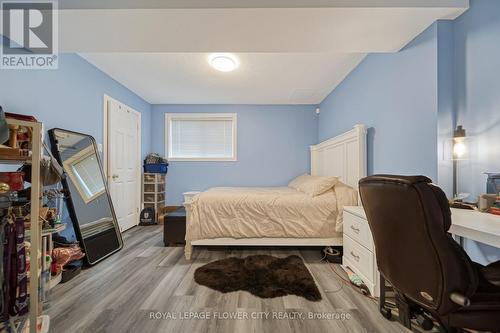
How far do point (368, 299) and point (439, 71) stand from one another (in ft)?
6.28

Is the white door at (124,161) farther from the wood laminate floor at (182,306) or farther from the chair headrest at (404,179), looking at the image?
the chair headrest at (404,179)

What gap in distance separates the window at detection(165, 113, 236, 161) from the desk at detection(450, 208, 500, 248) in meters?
3.69

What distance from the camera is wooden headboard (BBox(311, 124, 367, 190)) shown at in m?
2.41

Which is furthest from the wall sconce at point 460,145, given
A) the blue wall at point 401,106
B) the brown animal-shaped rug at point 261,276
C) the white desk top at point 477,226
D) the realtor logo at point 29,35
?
the realtor logo at point 29,35

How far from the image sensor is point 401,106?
1.90 metres

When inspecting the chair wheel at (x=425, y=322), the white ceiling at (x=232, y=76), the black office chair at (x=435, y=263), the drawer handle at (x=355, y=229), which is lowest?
the chair wheel at (x=425, y=322)

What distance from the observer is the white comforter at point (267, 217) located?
7.80 ft

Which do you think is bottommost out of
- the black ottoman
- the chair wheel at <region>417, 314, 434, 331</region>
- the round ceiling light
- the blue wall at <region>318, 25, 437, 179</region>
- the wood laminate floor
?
the wood laminate floor

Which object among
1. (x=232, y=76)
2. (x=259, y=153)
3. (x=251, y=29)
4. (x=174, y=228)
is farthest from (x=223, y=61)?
(x=174, y=228)

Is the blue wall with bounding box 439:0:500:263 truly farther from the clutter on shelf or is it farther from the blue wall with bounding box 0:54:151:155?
the clutter on shelf

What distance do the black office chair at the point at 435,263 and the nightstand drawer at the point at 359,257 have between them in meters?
0.90

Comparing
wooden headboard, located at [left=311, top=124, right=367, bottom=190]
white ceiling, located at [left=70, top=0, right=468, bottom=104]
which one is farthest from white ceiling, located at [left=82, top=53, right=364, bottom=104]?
wooden headboard, located at [left=311, top=124, right=367, bottom=190]

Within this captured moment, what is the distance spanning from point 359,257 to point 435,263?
124cm

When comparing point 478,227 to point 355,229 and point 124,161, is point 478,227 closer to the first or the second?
point 355,229
